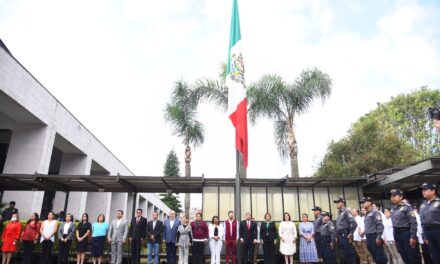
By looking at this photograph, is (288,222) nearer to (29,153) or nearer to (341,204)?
(341,204)

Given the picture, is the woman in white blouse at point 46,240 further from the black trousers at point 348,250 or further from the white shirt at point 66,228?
the black trousers at point 348,250

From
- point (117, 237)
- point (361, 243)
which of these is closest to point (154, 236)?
point (117, 237)

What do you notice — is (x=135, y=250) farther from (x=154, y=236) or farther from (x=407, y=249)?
(x=407, y=249)

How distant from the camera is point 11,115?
1499cm

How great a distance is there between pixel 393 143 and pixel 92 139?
69.2ft

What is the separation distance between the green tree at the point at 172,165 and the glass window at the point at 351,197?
170 feet

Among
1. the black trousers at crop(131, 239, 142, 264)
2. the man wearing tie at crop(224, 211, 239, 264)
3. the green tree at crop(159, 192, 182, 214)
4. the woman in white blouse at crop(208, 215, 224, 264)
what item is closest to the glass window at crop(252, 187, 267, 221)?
the woman in white blouse at crop(208, 215, 224, 264)

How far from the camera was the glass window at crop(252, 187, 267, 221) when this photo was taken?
13898mm

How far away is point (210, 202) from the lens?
1383cm

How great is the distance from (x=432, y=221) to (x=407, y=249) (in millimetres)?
1215

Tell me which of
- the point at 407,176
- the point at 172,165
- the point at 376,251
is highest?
the point at 172,165

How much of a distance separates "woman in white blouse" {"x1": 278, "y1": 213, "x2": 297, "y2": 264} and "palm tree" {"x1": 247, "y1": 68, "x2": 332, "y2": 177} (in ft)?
20.2

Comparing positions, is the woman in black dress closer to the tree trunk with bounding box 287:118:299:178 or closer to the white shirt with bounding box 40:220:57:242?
the white shirt with bounding box 40:220:57:242

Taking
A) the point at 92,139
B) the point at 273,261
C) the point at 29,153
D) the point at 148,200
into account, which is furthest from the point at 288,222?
the point at 148,200
